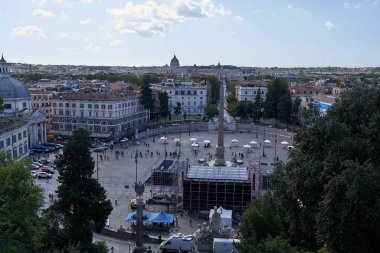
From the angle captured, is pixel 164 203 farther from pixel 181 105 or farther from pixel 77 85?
pixel 77 85

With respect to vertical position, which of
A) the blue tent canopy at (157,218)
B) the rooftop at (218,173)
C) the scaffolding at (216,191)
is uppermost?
the rooftop at (218,173)

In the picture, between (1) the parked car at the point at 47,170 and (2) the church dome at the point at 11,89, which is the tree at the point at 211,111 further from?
(1) the parked car at the point at 47,170

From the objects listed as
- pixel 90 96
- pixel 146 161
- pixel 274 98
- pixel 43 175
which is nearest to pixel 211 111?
pixel 274 98

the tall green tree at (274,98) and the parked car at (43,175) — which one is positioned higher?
the tall green tree at (274,98)

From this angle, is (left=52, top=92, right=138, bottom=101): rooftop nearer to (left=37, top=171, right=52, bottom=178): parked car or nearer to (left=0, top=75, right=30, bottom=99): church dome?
(left=0, top=75, right=30, bottom=99): church dome

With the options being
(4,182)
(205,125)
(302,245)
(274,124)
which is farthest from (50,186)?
(274,124)

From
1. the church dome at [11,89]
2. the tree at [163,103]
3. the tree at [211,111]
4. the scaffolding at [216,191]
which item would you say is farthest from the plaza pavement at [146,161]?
the tree at [163,103]
